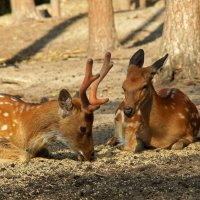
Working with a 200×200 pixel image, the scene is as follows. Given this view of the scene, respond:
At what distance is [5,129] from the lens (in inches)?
339

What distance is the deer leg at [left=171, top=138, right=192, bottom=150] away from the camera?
9.01 meters

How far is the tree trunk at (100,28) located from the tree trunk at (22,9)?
7967 mm

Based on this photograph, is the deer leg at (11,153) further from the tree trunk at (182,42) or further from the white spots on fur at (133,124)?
the tree trunk at (182,42)

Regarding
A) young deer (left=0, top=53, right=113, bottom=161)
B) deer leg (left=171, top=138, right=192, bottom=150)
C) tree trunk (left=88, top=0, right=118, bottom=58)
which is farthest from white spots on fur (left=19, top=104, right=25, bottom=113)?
tree trunk (left=88, top=0, right=118, bottom=58)

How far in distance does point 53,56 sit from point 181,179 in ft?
54.5

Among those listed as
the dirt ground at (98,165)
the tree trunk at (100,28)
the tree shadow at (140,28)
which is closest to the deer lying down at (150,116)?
the dirt ground at (98,165)

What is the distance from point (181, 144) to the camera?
356 inches

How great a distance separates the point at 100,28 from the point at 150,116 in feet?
40.2

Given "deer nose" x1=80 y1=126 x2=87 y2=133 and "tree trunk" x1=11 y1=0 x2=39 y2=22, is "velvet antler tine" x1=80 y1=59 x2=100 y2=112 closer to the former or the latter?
"deer nose" x1=80 y1=126 x2=87 y2=133

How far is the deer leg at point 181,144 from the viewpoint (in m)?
9.01

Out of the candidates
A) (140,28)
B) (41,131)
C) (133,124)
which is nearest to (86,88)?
(41,131)

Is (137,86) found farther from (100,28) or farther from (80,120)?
(100,28)

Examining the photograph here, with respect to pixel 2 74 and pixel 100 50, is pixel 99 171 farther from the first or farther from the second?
pixel 100 50

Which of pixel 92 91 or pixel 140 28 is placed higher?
pixel 92 91
